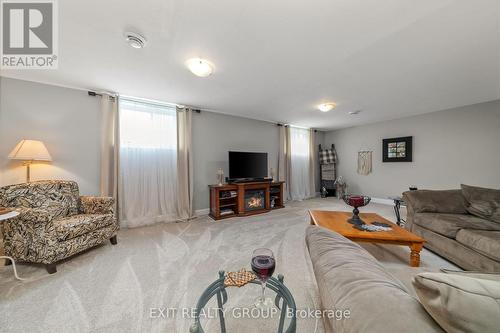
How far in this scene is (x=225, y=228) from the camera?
300 centimetres

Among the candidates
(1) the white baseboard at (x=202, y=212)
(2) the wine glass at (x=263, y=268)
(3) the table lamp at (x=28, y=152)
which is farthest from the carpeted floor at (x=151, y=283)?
(3) the table lamp at (x=28, y=152)

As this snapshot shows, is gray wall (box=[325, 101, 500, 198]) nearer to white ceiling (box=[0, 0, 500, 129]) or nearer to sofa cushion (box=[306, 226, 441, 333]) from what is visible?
white ceiling (box=[0, 0, 500, 129])

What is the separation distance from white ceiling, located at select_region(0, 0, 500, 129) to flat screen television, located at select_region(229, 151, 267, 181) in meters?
1.28

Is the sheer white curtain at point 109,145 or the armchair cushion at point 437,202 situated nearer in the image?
the armchair cushion at point 437,202

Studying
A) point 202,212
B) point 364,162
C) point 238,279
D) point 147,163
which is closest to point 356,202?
point 238,279

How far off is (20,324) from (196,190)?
2.68m

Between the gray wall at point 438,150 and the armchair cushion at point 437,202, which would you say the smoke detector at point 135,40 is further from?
the gray wall at point 438,150

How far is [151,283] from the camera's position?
5.29 feet

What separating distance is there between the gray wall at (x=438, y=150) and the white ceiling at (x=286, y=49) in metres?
0.58

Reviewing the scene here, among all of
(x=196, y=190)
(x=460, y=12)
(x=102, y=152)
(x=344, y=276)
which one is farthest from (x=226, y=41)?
(x=196, y=190)

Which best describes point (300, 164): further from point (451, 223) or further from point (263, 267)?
point (263, 267)

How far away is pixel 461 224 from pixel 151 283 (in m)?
3.18

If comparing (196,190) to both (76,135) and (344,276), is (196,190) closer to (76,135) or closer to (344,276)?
(76,135)

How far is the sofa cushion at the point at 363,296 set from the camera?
0.45 metres
